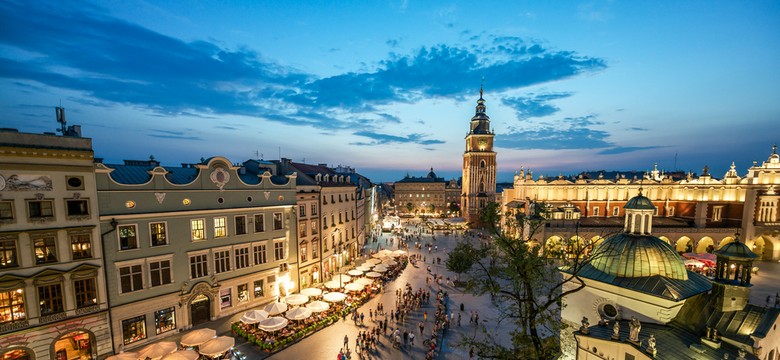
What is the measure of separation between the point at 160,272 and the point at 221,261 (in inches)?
173

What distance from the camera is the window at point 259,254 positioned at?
28.7 metres

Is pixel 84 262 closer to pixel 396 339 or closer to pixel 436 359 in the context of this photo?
pixel 396 339

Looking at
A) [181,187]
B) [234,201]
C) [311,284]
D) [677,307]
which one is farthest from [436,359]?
[181,187]

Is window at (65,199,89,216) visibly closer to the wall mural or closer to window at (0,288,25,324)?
the wall mural

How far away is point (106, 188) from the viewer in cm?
2077

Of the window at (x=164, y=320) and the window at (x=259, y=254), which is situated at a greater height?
the window at (x=259, y=254)

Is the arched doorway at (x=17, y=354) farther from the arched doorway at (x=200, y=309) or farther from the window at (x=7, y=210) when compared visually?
the arched doorway at (x=200, y=309)

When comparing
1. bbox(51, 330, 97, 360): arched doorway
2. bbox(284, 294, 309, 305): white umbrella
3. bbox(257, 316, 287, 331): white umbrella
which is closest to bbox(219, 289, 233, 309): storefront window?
bbox(284, 294, 309, 305): white umbrella

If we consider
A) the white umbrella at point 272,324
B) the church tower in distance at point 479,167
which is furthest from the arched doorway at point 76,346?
the church tower in distance at point 479,167

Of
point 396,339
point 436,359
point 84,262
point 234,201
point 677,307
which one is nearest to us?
point 677,307

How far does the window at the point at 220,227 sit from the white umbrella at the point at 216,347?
9249 millimetres

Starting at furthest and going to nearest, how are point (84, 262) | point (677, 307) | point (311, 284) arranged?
point (311, 284)
point (84, 262)
point (677, 307)

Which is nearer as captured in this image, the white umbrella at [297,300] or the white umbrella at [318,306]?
the white umbrella at [318,306]

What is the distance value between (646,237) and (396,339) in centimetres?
1857
